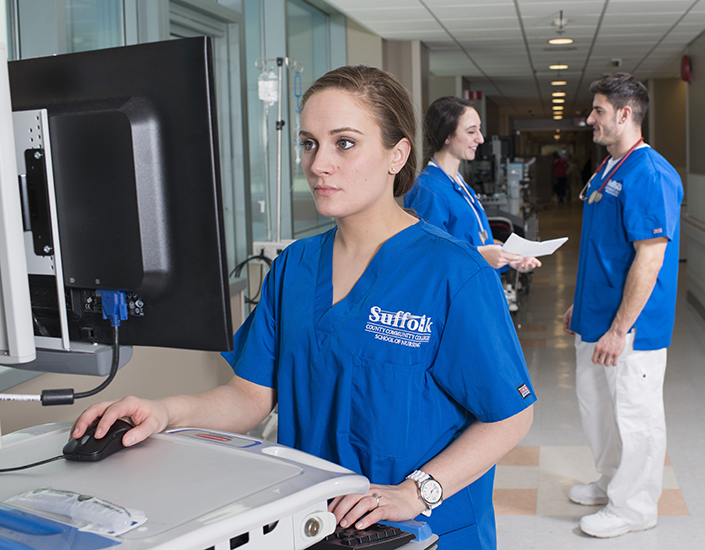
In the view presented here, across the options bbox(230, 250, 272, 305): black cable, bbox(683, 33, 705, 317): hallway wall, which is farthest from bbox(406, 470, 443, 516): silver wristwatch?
bbox(683, 33, 705, 317): hallway wall

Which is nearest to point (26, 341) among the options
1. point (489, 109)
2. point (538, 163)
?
point (489, 109)

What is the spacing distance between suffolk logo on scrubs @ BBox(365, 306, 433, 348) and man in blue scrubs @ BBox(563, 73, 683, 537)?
1628mm

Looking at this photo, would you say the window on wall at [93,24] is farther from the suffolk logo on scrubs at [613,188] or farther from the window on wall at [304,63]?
the suffolk logo on scrubs at [613,188]

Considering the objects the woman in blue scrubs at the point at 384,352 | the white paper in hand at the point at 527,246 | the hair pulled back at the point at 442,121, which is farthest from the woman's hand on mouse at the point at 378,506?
the hair pulled back at the point at 442,121

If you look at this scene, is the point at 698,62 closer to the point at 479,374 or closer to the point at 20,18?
the point at 20,18

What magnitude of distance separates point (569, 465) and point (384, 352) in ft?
8.05

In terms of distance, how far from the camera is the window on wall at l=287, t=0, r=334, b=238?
5.39m

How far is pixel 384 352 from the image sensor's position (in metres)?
1.09

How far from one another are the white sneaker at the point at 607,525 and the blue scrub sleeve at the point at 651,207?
104 cm

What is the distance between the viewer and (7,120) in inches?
33.3

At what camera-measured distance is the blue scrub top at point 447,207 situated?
9.02ft

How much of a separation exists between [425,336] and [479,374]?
10 cm

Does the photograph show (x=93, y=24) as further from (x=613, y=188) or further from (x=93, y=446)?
(x=93, y=446)

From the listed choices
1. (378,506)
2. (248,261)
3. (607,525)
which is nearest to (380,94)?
(378,506)
